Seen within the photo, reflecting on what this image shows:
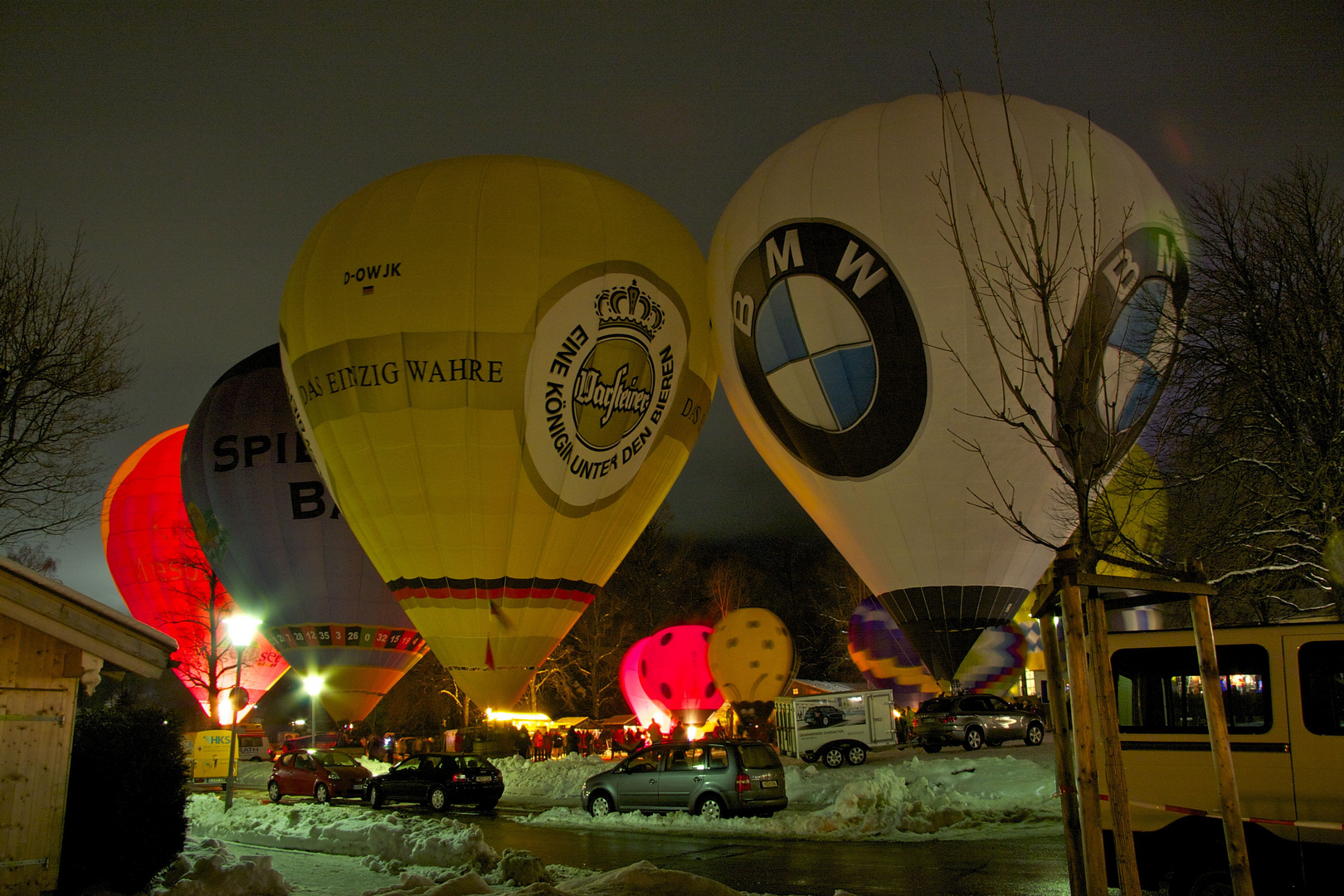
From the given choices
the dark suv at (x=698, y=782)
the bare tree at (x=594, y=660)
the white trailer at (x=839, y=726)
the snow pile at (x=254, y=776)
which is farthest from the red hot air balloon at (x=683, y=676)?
the dark suv at (x=698, y=782)

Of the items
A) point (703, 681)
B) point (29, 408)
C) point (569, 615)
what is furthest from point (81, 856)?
point (703, 681)

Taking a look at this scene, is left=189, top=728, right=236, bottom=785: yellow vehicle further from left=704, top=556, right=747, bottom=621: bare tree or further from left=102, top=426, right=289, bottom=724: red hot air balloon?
left=704, top=556, right=747, bottom=621: bare tree

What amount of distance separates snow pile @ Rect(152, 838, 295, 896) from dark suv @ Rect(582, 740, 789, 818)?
661 centimetres

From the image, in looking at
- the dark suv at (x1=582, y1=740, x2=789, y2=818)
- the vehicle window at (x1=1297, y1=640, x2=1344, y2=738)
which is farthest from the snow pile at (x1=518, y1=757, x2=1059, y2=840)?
the vehicle window at (x1=1297, y1=640, x2=1344, y2=738)

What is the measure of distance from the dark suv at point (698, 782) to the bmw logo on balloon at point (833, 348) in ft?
18.2

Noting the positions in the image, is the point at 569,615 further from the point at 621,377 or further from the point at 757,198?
the point at 757,198

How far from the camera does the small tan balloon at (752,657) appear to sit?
107 ft

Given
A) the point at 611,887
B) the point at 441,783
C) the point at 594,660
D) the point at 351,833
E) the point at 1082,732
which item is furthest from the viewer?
the point at 594,660

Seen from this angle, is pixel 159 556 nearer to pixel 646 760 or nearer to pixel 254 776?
pixel 254 776

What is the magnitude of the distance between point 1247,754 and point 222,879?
8.33 m

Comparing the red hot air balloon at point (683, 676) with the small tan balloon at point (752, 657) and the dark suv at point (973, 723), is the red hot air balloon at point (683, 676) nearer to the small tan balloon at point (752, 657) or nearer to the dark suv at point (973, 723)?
the small tan balloon at point (752, 657)

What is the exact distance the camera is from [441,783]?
17.7 m

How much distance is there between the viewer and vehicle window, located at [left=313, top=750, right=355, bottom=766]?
20.4 m

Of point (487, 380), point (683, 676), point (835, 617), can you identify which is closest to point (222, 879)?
point (487, 380)
